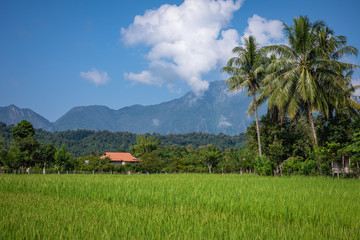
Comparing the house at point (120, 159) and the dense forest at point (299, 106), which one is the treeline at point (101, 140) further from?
the dense forest at point (299, 106)

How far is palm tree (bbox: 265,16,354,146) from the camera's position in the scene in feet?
57.6

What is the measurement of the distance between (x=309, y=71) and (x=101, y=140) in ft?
427

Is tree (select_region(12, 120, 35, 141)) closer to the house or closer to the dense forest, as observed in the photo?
the dense forest

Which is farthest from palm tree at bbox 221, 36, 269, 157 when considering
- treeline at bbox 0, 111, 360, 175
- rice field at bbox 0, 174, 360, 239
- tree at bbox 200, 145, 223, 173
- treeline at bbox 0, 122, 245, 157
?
treeline at bbox 0, 122, 245, 157

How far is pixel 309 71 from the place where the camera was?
61.0ft

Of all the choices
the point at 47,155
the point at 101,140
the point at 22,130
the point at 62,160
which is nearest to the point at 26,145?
the point at 22,130

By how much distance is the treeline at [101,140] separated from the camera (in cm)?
11419

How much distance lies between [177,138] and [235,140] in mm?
42883

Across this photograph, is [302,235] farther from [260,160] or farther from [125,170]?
[125,170]

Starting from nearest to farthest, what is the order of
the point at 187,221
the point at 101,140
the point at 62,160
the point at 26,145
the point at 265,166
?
1. the point at 187,221
2. the point at 265,166
3. the point at 26,145
4. the point at 62,160
5. the point at 101,140

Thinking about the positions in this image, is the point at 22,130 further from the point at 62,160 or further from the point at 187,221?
the point at 187,221

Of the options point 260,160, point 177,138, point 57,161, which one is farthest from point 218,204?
point 177,138

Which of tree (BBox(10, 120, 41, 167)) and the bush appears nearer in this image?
the bush

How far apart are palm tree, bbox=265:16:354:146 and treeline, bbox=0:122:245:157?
93.3m
